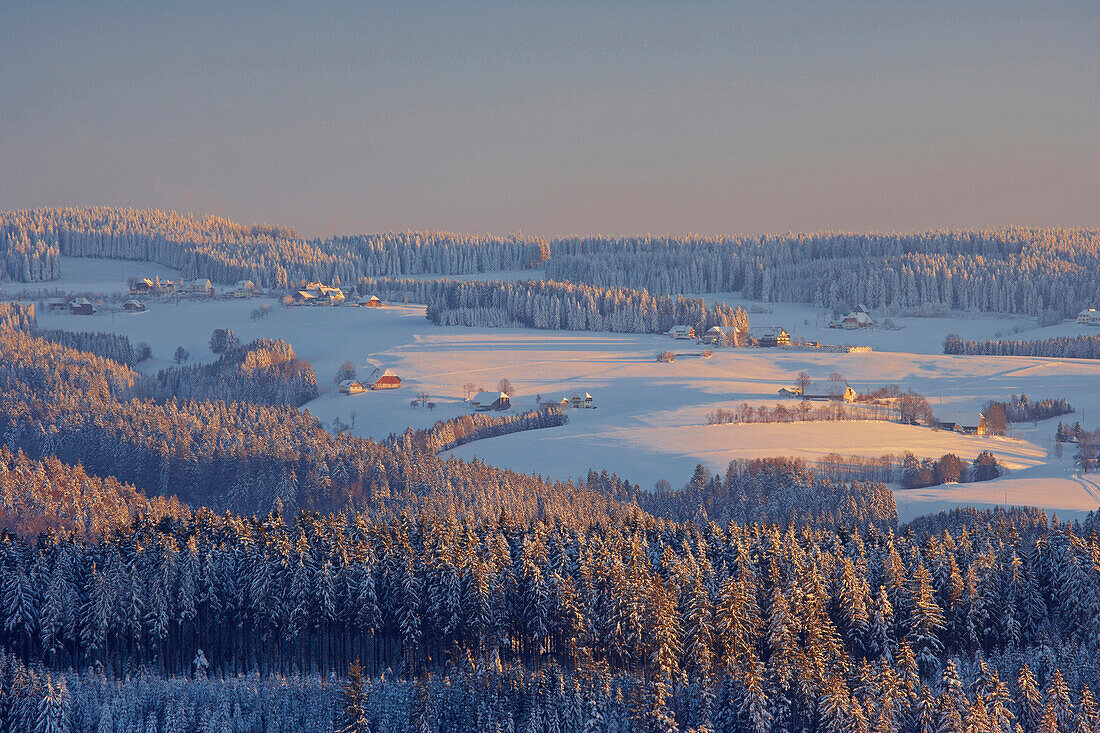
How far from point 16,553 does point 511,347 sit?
86.8 metres

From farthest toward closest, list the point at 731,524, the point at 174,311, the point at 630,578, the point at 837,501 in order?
the point at 174,311 → the point at 837,501 → the point at 731,524 → the point at 630,578

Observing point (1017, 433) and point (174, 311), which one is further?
point (174, 311)

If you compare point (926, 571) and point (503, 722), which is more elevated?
point (926, 571)

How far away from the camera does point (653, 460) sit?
7838 cm

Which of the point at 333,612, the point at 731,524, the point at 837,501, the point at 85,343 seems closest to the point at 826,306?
the point at 85,343

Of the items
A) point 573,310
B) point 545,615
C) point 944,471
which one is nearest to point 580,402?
point 944,471

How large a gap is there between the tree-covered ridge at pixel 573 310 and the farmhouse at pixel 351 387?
38.9 metres

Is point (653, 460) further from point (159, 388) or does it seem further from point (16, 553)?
point (159, 388)

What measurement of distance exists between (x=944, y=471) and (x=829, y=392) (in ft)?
96.7

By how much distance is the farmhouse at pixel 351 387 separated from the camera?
110m

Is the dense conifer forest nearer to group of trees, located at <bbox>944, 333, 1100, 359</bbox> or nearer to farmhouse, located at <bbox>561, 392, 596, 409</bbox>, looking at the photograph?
farmhouse, located at <bbox>561, 392, 596, 409</bbox>

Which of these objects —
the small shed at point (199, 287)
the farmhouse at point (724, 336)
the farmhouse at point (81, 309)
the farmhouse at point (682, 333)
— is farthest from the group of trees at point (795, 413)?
the small shed at point (199, 287)

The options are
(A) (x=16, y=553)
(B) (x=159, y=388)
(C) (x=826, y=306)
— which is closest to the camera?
(A) (x=16, y=553)

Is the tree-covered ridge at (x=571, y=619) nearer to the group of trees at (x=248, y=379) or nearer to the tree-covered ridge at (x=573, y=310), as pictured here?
the group of trees at (x=248, y=379)
